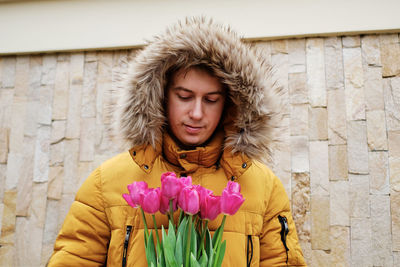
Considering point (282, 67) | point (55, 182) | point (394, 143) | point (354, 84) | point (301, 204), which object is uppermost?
point (282, 67)

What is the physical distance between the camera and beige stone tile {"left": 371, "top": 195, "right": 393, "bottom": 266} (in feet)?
5.16

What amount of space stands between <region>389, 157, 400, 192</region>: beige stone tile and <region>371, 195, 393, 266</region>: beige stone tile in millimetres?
64

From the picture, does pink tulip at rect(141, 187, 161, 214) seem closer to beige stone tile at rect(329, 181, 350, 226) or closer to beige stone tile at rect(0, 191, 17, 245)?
beige stone tile at rect(329, 181, 350, 226)

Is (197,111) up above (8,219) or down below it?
above

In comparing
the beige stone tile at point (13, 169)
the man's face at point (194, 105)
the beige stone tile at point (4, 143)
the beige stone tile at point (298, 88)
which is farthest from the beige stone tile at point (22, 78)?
the beige stone tile at point (298, 88)

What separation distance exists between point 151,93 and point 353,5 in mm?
1329

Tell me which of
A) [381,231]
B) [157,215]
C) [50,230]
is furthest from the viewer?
[50,230]

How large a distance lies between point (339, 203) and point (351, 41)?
2.88 ft

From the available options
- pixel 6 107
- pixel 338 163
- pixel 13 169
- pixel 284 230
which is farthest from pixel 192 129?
pixel 6 107

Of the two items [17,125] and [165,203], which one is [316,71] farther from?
[17,125]

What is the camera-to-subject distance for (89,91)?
75.5 inches

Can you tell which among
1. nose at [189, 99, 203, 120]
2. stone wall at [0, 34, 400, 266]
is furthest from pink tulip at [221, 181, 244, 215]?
stone wall at [0, 34, 400, 266]

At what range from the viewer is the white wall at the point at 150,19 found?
1725 millimetres

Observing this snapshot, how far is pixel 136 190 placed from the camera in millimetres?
720
